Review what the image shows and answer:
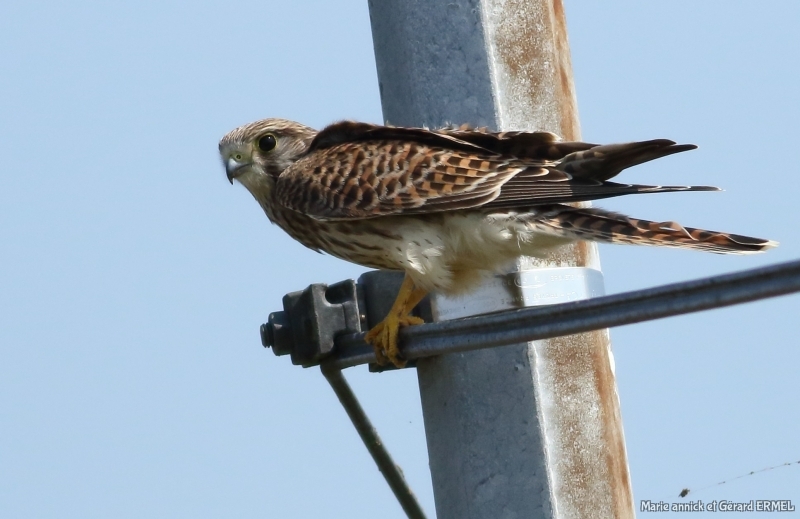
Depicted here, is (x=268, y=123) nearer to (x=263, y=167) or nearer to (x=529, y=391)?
(x=263, y=167)

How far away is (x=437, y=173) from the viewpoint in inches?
186

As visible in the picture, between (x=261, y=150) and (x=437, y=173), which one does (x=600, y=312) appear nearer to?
(x=437, y=173)

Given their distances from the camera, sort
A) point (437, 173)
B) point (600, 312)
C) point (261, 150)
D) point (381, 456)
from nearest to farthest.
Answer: point (600, 312)
point (381, 456)
point (437, 173)
point (261, 150)

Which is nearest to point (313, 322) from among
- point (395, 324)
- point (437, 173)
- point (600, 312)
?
point (395, 324)

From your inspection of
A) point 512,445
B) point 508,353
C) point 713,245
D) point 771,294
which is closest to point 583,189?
point 713,245

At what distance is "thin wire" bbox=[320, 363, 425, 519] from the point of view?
4.11m

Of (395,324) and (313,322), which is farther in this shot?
(395,324)

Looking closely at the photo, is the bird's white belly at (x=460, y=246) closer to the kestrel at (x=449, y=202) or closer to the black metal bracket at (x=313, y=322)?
the kestrel at (x=449, y=202)

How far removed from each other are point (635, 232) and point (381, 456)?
1141mm

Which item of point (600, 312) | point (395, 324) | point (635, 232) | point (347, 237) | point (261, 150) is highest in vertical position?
point (261, 150)

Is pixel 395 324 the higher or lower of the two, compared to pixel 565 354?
higher

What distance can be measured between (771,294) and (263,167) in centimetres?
367

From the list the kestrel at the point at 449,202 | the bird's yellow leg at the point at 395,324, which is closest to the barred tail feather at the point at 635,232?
the kestrel at the point at 449,202

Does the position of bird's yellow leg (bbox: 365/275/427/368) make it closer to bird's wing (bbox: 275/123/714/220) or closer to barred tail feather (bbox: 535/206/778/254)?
bird's wing (bbox: 275/123/714/220)
